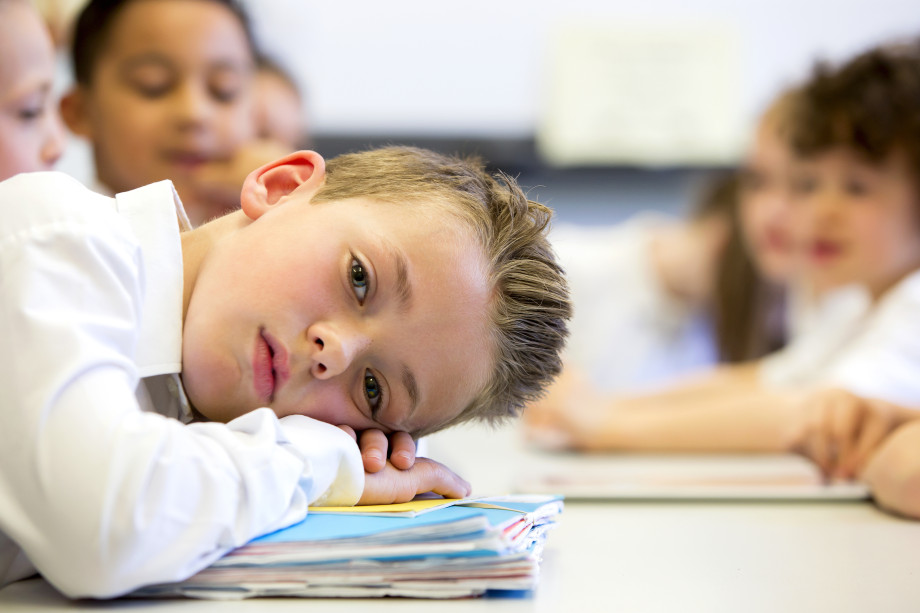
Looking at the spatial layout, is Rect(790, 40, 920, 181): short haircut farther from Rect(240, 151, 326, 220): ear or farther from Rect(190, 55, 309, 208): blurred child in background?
Rect(240, 151, 326, 220): ear

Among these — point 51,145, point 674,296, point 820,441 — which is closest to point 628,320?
point 674,296

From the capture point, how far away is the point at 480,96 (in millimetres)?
2766

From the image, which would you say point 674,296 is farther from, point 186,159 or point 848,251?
point 186,159

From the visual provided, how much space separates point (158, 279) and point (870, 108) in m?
1.40

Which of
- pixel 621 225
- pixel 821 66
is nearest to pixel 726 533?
pixel 821 66

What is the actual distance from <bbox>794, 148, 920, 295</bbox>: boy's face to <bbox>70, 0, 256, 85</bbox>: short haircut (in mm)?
1270

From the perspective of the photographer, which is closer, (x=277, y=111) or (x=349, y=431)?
(x=349, y=431)

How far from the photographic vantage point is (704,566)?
2.38 feet

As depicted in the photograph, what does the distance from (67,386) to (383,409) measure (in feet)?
0.90

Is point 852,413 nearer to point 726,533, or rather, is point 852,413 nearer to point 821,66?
point 726,533

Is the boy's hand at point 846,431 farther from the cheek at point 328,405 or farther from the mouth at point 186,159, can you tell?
the mouth at point 186,159

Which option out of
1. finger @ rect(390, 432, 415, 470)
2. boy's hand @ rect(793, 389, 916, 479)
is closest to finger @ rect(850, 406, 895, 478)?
boy's hand @ rect(793, 389, 916, 479)

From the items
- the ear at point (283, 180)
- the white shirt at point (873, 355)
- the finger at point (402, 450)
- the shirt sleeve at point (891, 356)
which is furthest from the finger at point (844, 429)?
the ear at point (283, 180)

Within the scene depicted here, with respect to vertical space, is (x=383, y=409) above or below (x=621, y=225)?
above
